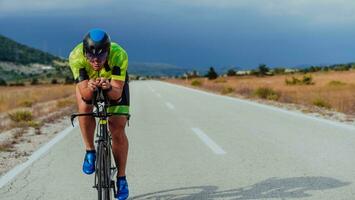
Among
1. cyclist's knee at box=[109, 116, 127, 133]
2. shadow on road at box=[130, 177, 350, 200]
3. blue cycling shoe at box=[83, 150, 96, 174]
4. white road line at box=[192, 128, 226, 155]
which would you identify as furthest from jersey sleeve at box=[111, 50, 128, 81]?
white road line at box=[192, 128, 226, 155]

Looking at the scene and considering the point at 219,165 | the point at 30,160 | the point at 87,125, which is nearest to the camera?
the point at 87,125

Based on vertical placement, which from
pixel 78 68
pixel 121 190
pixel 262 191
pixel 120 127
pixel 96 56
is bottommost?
pixel 262 191

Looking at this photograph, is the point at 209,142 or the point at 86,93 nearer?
the point at 86,93

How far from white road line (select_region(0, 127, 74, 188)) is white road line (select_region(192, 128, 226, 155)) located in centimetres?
293

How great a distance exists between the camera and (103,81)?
14.3 feet

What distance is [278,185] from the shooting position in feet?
20.2

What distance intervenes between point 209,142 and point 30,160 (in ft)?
11.1

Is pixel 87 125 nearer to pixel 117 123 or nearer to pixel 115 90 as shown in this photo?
pixel 117 123

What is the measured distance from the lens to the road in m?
5.91

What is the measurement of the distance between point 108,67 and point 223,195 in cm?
202

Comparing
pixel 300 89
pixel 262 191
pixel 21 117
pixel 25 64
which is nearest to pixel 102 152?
pixel 262 191

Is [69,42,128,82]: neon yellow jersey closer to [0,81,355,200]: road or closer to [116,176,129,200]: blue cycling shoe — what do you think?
[116,176,129,200]: blue cycling shoe

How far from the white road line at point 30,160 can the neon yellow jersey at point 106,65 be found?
2385 millimetres

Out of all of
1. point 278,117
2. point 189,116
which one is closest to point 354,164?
point 278,117
